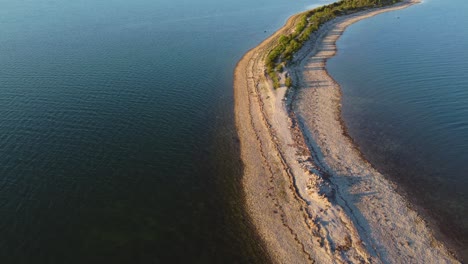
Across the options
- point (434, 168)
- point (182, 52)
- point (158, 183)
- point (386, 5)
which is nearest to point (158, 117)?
point (158, 183)

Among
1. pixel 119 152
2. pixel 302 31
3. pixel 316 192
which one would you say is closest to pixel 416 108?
pixel 316 192

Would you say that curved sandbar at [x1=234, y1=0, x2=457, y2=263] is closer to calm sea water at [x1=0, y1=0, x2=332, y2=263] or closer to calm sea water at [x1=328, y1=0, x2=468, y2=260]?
calm sea water at [x1=0, y1=0, x2=332, y2=263]

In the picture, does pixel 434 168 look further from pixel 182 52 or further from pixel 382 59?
pixel 182 52

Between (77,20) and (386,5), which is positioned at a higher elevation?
(77,20)

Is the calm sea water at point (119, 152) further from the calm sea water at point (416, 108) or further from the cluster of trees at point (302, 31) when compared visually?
the calm sea water at point (416, 108)

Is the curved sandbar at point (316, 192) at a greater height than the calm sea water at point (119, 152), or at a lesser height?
lesser

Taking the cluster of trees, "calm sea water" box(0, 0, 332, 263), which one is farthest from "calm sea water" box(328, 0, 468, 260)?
"calm sea water" box(0, 0, 332, 263)

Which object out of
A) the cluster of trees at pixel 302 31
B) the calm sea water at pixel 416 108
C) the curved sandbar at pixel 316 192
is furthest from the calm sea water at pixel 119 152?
the calm sea water at pixel 416 108
